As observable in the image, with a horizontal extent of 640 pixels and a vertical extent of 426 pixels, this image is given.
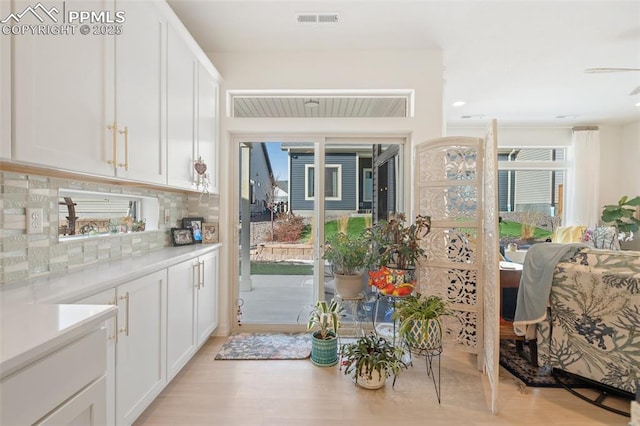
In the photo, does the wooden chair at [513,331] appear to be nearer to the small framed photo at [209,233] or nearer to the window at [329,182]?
the window at [329,182]

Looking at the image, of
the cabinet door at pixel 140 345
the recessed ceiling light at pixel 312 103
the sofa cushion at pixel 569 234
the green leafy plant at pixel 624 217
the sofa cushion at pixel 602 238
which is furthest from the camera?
the sofa cushion at pixel 569 234

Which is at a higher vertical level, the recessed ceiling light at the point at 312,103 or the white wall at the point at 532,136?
the white wall at the point at 532,136

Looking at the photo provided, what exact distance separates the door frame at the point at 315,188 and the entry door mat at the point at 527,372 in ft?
5.25

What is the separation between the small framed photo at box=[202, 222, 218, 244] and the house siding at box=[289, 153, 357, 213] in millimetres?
831

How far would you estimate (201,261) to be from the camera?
241 cm

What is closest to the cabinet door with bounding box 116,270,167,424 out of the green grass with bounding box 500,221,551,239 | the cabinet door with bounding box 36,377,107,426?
the cabinet door with bounding box 36,377,107,426

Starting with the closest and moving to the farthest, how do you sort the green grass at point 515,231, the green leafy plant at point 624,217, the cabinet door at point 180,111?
the cabinet door at point 180,111, the green leafy plant at point 624,217, the green grass at point 515,231

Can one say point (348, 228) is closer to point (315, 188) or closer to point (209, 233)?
point (315, 188)

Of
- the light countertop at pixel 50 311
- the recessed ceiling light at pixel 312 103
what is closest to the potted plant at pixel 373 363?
the light countertop at pixel 50 311

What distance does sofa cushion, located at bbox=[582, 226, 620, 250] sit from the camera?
4309 millimetres

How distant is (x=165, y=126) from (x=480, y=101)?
4.15 meters

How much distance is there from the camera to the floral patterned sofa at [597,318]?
179cm

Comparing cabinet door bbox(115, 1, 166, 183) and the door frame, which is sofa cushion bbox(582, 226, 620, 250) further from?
cabinet door bbox(115, 1, 166, 183)

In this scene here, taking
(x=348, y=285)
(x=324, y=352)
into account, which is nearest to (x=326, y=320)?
(x=324, y=352)
